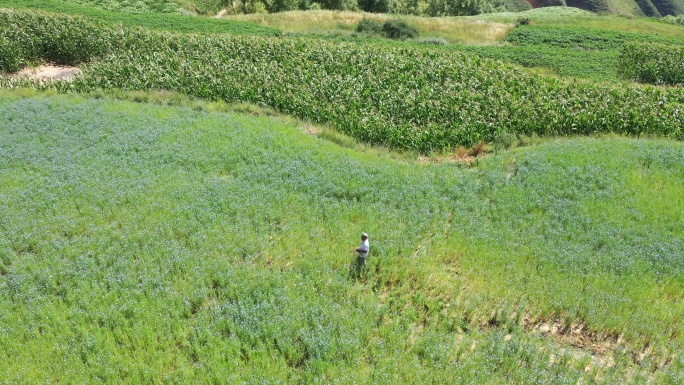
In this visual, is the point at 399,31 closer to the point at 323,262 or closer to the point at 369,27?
the point at 369,27

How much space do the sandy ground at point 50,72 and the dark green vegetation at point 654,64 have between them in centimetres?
3029

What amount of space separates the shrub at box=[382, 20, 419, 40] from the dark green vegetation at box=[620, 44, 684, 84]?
13818 millimetres

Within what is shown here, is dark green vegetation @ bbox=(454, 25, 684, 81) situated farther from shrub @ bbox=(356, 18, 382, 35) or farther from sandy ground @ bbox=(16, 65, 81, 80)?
sandy ground @ bbox=(16, 65, 81, 80)

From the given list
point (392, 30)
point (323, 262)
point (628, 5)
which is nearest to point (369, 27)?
point (392, 30)

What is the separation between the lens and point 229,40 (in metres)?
25.2

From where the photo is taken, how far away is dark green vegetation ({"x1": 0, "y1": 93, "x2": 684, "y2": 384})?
793cm

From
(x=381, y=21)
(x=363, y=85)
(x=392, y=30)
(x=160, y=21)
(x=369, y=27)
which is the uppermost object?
(x=381, y=21)

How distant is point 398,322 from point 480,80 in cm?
1631

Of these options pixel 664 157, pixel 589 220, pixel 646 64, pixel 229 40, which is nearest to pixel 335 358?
pixel 589 220

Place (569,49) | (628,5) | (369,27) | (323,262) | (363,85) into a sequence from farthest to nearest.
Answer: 1. (628,5)
2. (369,27)
3. (569,49)
4. (363,85)
5. (323,262)

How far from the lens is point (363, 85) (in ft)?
69.6

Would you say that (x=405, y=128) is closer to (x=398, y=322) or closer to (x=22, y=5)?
(x=398, y=322)

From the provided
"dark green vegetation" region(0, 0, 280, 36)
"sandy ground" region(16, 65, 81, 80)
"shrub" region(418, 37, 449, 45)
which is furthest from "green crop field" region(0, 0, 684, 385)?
"shrub" region(418, 37, 449, 45)

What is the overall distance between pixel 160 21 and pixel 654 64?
102 ft
